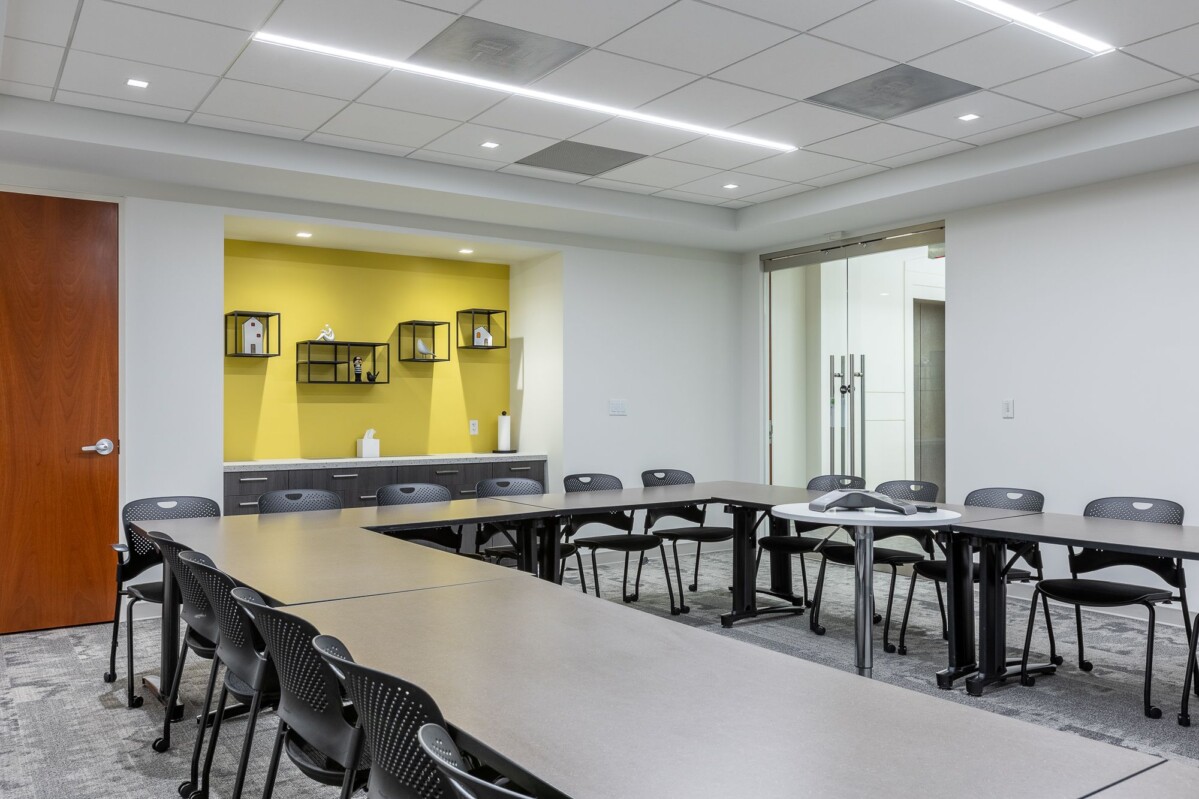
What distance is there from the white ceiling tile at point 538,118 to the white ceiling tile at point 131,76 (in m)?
1.43

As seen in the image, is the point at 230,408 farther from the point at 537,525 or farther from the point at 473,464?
the point at 537,525

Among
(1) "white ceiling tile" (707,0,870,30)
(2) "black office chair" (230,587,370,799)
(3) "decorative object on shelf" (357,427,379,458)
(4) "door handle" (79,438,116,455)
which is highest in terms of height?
(1) "white ceiling tile" (707,0,870,30)

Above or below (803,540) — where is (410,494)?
above

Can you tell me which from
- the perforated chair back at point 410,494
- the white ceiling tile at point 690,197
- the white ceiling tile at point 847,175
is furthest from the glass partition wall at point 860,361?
the perforated chair back at point 410,494

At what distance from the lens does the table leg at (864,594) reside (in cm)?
363

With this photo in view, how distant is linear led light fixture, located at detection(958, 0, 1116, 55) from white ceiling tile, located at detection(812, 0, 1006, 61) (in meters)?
0.03

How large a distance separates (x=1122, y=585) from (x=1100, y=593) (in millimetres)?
249

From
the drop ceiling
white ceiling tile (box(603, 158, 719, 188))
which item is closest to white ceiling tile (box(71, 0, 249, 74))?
the drop ceiling

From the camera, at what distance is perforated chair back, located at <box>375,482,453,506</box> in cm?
540

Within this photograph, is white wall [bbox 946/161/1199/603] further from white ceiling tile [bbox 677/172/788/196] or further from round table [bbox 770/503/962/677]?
round table [bbox 770/503/962/677]

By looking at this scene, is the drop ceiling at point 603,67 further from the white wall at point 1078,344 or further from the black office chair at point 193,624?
the black office chair at point 193,624

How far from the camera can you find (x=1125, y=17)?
379 cm

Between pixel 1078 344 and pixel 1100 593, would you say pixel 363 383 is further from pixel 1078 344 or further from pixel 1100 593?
pixel 1100 593

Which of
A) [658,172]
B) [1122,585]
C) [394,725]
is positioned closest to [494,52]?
[658,172]
